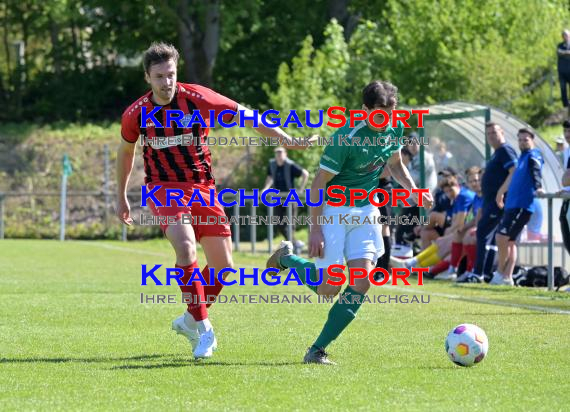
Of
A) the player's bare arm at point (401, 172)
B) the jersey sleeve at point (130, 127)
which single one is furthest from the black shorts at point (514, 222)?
the jersey sleeve at point (130, 127)

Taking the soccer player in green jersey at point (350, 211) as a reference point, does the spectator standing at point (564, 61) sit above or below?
above

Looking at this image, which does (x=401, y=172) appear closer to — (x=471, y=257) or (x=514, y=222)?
(x=514, y=222)

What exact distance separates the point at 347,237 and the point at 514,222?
790 cm

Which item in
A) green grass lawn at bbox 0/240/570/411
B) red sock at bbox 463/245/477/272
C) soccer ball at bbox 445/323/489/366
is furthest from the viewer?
red sock at bbox 463/245/477/272

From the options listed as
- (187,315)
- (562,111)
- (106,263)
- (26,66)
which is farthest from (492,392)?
(26,66)

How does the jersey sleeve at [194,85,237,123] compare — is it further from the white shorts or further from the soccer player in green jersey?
the white shorts

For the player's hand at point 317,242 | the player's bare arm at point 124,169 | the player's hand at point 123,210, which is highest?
the player's bare arm at point 124,169

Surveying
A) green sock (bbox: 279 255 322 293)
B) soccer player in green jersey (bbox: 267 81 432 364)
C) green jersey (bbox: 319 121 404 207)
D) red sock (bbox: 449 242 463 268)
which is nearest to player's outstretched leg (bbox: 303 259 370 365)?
soccer player in green jersey (bbox: 267 81 432 364)

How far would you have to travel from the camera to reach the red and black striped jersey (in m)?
8.80

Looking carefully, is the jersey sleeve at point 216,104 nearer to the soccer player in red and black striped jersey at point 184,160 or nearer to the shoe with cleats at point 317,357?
the soccer player in red and black striped jersey at point 184,160

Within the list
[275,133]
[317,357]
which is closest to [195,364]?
[317,357]

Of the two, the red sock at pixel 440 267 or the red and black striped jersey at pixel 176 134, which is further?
the red sock at pixel 440 267

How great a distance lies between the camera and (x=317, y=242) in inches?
327

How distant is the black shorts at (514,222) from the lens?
51.9 ft
